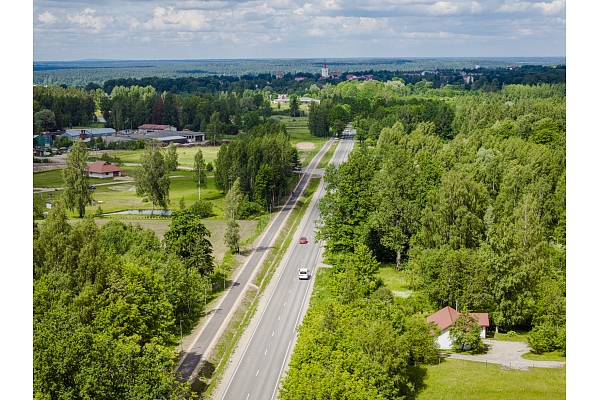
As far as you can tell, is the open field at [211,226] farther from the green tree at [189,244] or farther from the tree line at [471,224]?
the green tree at [189,244]

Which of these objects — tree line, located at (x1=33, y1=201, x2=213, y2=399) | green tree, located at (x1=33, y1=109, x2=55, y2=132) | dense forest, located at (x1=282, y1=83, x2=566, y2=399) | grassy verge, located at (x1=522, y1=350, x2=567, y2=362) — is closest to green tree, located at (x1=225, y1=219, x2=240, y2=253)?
dense forest, located at (x1=282, y1=83, x2=566, y2=399)

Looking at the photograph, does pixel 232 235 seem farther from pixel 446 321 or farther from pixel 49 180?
pixel 49 180

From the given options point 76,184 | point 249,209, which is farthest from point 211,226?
point 76,184

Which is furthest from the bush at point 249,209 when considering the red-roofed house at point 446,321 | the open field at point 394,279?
the red-roofed house at point 446,321

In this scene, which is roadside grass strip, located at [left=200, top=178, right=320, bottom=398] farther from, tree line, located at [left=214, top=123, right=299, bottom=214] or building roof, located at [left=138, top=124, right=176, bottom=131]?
building roof, located at [left=138, top=124, right=176, bottom=131]

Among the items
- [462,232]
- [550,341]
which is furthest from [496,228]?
[550,341]
